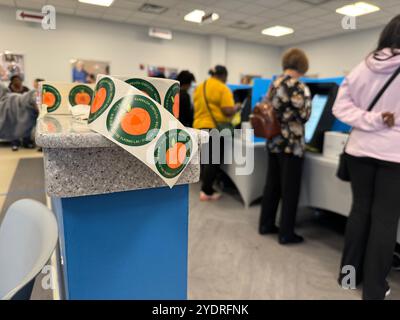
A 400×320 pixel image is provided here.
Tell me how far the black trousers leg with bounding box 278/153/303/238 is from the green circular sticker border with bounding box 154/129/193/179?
55.2 inches

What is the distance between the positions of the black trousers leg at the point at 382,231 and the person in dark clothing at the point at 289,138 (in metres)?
0.57

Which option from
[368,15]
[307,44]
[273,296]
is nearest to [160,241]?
[273,296]

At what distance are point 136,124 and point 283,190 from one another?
1562 mm

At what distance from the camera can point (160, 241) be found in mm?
602

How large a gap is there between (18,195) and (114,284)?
2.34m

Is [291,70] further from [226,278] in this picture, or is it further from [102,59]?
[102,59]

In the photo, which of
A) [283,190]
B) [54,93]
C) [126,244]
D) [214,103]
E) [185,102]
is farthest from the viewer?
[185,102]

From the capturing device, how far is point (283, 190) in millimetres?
1880

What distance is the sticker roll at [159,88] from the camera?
0.52 metres

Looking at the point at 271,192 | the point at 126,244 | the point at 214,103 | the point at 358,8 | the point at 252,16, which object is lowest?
the point at 271,192

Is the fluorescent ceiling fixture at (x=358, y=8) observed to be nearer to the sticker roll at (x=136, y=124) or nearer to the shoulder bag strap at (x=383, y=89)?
the shoulder bag strap at (x=383, y=89)

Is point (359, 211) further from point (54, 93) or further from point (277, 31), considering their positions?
point (277, 31)

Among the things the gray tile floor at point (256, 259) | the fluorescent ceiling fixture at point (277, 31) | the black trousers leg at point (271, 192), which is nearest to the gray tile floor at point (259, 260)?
the gray tile floor at point (256, 259)

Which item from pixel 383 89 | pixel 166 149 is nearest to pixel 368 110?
pixel 383 89
